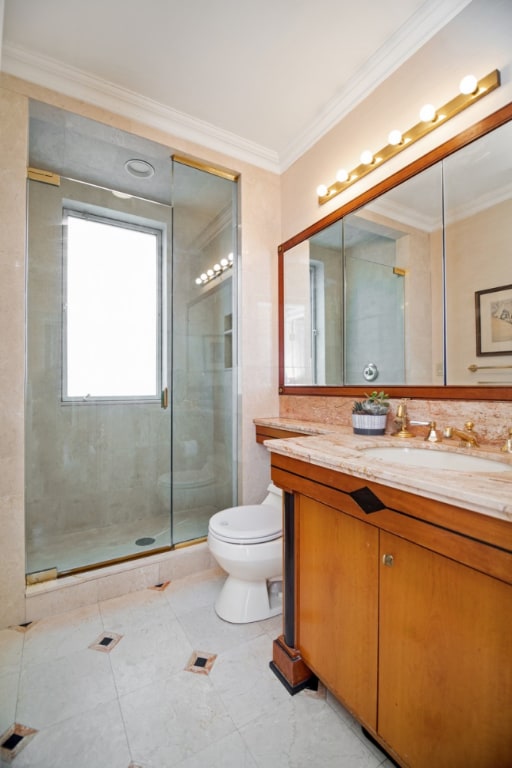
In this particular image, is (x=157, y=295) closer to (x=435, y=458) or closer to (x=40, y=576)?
(x=40, y=576)

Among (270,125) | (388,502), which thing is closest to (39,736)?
(388,502)

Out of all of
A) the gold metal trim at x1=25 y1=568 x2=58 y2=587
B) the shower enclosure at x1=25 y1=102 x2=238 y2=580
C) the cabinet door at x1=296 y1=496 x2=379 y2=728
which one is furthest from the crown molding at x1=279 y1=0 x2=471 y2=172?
the gold metal trim at x1=25 y1=568 x2=58 y2=587

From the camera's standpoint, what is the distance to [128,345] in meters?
2.47

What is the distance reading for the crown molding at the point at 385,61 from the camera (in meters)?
1.36

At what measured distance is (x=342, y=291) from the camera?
1.87 meters

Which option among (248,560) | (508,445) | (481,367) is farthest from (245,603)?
(481,367)

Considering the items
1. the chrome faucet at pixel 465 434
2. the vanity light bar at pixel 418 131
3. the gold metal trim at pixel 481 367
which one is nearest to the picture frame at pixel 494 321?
the gold metal trim at pixel 481 367

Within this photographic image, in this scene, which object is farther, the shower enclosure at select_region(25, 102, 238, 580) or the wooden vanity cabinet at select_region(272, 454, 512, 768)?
the shower enclosure at select_region(25, 102, 238, 580)

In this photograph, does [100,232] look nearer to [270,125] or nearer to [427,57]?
[270,125]

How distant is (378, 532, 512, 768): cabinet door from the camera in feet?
2.18

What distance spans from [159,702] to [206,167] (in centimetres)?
260

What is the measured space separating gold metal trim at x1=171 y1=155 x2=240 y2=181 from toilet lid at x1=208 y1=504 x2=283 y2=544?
2.03m

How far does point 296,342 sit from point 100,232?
1.52 meters

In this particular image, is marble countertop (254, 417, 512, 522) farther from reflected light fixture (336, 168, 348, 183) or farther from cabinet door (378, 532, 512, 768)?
reflected light fixture (336, 168, 348, 183)
